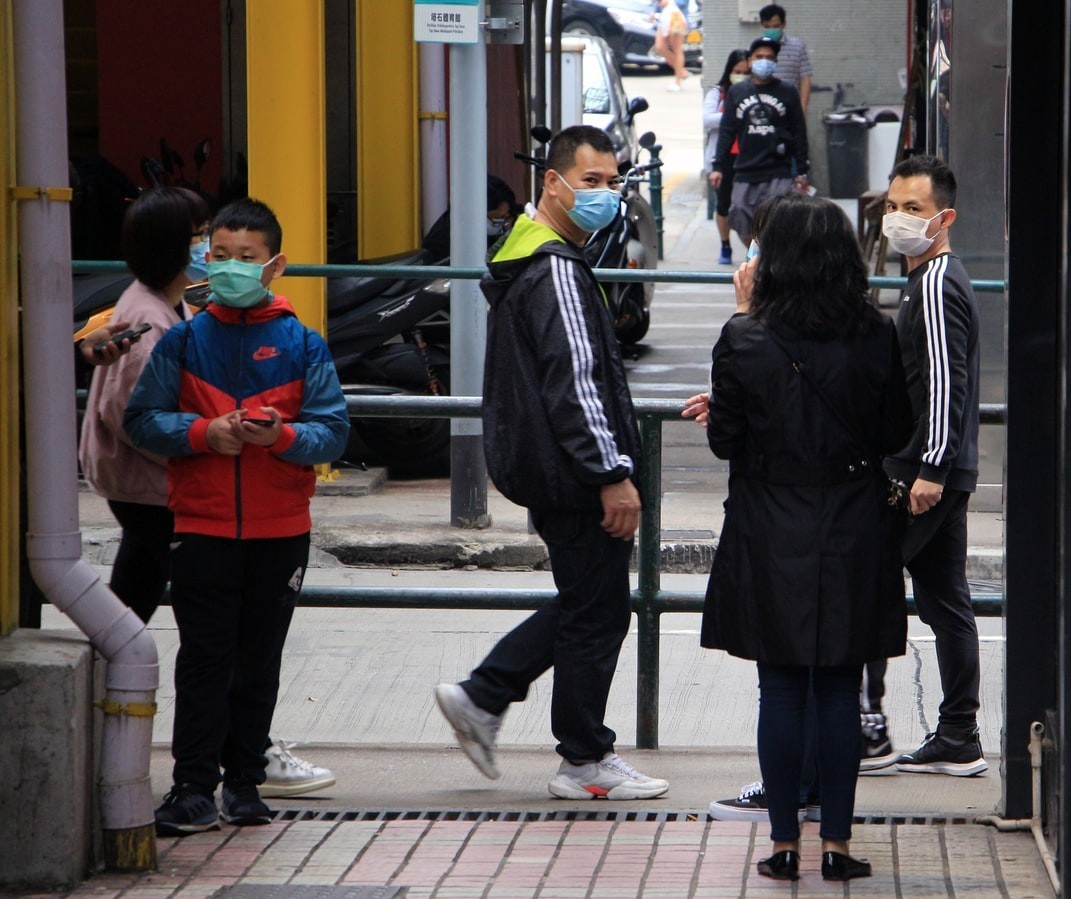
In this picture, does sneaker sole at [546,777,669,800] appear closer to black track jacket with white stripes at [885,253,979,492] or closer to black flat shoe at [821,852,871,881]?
black flat shoe at [821,852,871,881]

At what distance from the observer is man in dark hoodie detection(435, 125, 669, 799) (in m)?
4.50

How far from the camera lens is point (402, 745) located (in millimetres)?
5504

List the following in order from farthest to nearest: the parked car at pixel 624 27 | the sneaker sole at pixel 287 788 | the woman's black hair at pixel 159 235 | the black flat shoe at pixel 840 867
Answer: the parked car at pixel 624 27 < the sneaker sole at pixel 287 788 < the woman's black hair at pixel 159 235 < the black flat shoe at pixel 840 867

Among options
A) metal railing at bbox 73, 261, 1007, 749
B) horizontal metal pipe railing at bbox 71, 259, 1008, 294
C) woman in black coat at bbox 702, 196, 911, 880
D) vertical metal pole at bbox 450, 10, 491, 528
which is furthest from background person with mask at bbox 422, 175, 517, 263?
woman in black coat at bbox 702, 196, 911, 880

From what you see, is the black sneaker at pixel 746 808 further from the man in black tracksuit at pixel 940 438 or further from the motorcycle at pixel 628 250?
the motorcycle at pixel 628 250

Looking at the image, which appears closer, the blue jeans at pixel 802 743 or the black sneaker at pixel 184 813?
the blue jeans at pixel 802 743

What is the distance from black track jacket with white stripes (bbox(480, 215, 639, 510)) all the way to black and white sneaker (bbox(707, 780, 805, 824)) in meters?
0.83

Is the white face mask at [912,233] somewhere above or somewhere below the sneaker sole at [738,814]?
above

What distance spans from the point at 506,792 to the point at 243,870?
0.89m

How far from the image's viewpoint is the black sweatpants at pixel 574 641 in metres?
4.63

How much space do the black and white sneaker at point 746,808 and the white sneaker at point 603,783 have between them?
20 cm

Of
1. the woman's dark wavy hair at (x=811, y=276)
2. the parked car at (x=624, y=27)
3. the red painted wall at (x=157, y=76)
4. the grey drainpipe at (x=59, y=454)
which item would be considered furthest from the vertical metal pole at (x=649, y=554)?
the parked car at (x=624, y=27)

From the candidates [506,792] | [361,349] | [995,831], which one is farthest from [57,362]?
[361,349]

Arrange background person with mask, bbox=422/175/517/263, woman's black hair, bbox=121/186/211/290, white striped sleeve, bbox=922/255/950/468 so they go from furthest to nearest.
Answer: background person with mask, bbox=422/175/517/263 < woman's black hair, bbox=121/186/211/290 < white striped sleeve, bbox=922/255/950/468
